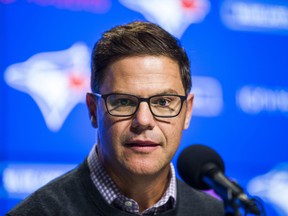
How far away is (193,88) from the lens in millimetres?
3227

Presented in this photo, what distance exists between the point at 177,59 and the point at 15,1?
1.26 metres

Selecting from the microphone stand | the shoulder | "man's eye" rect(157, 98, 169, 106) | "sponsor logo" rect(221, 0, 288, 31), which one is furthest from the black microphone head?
"sponsor logo" rect(221, 0, 288, 31)

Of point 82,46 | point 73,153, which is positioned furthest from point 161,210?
point 82,46

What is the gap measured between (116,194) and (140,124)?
33 cm

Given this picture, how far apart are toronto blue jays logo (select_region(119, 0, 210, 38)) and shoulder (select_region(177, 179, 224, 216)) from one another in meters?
1.13

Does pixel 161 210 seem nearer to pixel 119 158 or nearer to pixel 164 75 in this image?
pixel 119 158

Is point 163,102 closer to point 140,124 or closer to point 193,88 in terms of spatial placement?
point 140,124

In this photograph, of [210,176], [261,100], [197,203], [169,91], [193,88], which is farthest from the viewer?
[261,100]

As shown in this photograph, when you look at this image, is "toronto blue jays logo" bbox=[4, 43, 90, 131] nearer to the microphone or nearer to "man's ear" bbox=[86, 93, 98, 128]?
"man's ear" bbox=[86, 93, 98, 128]

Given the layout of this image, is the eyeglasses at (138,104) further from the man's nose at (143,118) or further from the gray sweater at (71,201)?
the gray sweater at (71,201)

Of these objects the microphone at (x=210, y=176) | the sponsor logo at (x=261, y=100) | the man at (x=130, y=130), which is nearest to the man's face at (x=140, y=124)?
the man at (x=130, y=130)

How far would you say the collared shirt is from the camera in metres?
2.08

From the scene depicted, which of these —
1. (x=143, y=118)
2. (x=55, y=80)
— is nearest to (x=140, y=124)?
(x=143, y=118)

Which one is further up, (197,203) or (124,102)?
(124,102)
